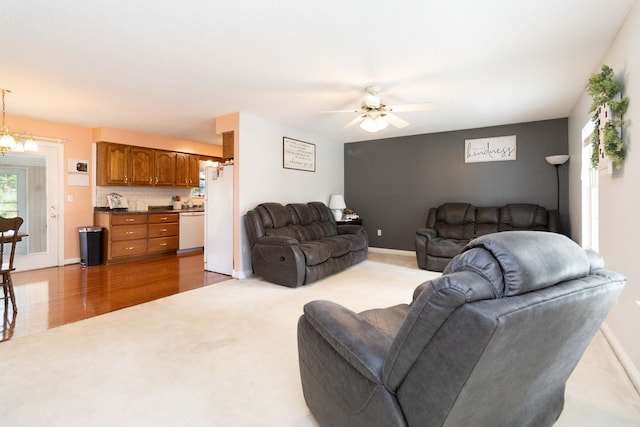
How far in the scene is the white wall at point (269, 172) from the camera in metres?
4.43

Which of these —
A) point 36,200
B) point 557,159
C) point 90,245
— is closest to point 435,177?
point 557,159

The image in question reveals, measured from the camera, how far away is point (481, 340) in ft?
2.54

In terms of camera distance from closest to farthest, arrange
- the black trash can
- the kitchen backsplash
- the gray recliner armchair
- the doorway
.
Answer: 1. the gray recliner armchair
2. the doorway
3. the black trash can
4. the kitchen backsplash

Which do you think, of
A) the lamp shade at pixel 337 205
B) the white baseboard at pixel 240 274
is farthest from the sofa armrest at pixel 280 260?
the lamp shade at pixel 337 205

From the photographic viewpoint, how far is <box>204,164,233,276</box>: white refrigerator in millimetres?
4559

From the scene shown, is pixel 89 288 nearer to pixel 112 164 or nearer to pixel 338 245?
pixel 112 164

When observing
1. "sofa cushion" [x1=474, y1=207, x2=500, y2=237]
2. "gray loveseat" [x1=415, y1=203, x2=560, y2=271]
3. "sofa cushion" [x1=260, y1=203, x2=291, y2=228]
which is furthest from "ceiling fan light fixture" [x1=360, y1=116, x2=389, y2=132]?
"sofa cushion" [x1=474, y1=207, x2=500, y2=237]

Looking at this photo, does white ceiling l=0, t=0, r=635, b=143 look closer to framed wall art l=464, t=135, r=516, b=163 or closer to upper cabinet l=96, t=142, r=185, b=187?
framed wall art l=464, t=135, r=516, b=163

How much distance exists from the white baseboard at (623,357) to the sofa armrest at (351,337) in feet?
6.07

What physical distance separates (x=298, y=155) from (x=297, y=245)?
2104 mm

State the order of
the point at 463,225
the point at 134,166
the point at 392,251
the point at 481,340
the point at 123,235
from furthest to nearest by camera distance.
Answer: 1. the point at 392,251
2. the point at 134,166
3. the point at 123,235
4. the point at 463,225
5. the point at 481,340

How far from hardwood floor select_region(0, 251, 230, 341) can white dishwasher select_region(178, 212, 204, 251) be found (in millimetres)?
794

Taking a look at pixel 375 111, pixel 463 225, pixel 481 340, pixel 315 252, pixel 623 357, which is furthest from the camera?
pixel 463 225

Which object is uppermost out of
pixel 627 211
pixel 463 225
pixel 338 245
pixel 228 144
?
pixel 228 144
